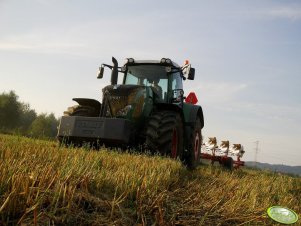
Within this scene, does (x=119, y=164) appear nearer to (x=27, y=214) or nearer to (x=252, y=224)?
(x=252, y=224)

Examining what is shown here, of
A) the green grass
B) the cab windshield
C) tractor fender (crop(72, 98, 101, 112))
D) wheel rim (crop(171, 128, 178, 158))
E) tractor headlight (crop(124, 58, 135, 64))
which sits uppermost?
tractor headlight (crop(124, 58, 135, 64))

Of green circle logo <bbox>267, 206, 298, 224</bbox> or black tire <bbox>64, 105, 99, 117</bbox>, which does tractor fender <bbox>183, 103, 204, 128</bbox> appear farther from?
green circle logo <bbox>267, 206, 298, 224</bbox>

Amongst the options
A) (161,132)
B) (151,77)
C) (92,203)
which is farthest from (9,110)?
(92,203)

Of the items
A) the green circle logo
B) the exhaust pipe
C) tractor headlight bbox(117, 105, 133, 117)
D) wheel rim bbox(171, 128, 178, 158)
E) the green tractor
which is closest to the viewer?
the green circle logo

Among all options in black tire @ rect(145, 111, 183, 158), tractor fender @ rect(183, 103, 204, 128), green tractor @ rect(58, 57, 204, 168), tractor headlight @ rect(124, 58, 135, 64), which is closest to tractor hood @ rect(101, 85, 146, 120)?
green tractor @ rect(58, 57, 204, 168)

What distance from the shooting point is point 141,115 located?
715cm

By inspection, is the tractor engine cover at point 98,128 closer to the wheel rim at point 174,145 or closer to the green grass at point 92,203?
the wheel rim at point 174,145

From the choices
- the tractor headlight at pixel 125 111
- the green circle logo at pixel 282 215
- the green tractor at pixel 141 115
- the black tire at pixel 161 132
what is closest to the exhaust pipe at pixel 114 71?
the green tractor at pixel 141 115

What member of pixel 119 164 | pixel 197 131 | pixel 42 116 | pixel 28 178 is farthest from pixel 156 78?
pixel 42 116

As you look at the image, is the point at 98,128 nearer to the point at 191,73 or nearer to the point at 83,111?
the point at 83,111

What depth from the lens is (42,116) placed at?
66.1 m

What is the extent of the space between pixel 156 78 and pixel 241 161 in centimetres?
824

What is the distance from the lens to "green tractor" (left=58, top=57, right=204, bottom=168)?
21.6ft

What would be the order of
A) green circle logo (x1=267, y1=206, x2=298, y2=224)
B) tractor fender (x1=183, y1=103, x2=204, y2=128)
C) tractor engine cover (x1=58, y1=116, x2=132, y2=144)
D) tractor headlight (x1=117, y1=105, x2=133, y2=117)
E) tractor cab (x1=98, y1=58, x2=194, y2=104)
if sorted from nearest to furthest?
green circle logo (x1=267, y1=206, x2=298, y2=224) < tractor engine cover (x1=58, y1=116, x2=132, y2=144) < tractor headlight (x1=117, y1=105, x2=133, y2=117) < tractor cab (x1=98, y1=58, x2=194, y2=104) < tractor fender (x1=183, y1=103, x2=204, y2=128)
